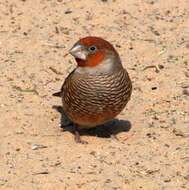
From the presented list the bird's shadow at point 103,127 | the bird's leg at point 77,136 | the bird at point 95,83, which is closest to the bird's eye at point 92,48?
the bird at point 95,83

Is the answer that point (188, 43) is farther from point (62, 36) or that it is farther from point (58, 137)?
point (58, 137)

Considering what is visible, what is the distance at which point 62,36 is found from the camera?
372 inches

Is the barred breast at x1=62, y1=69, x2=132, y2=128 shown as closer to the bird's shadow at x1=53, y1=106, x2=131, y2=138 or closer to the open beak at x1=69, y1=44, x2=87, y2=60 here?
the open beak at x1=69, y1=44, x2=87, y2=60

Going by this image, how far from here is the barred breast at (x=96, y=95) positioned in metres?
7.15

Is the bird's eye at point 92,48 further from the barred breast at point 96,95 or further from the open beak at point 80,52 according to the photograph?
the barred breast at point 96,95

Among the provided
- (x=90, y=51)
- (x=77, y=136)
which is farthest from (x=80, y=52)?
(x=77, y=136)

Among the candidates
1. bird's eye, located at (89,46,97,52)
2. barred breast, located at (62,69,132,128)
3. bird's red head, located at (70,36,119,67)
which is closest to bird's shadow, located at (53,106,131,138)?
barred breast, located at (62,69,132,128)

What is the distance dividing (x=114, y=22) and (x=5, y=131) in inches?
109

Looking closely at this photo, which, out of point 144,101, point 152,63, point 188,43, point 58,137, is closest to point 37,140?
point 58,137

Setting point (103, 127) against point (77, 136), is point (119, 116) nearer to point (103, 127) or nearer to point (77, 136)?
A: point (103, 127)

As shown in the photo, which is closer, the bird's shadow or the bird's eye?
the bird's eye

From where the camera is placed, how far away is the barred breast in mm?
7152

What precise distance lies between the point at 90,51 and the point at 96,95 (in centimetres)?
41

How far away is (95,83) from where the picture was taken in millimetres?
7160
